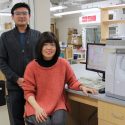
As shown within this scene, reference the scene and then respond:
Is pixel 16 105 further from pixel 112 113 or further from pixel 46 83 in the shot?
pixel 112 113

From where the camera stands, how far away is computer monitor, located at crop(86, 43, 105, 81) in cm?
234

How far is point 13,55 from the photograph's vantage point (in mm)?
2189

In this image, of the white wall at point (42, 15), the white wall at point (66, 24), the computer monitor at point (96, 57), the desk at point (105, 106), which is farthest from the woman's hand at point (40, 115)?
the white wall at point (66, 24)

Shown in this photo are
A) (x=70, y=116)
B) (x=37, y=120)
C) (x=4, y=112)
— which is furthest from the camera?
(x=4, y=112)

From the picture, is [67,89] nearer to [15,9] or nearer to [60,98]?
[60,98]

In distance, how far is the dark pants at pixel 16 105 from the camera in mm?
2229

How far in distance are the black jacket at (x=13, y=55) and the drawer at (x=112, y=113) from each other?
81cm

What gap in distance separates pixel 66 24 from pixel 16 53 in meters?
10.6

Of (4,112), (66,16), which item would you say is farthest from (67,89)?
(66,16)

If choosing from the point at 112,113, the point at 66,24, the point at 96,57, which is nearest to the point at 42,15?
the point at 96,57

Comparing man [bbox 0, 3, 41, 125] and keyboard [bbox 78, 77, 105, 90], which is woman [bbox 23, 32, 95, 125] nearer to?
keyboard [bbox 78, 77, 105, 90]

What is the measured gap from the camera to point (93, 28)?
10.4 m

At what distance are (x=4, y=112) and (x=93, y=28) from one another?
7374 mm

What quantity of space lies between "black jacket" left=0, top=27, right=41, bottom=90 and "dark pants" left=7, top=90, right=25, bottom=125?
0.07m
